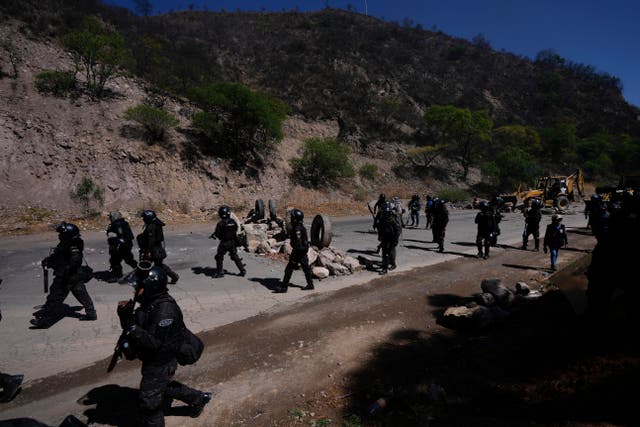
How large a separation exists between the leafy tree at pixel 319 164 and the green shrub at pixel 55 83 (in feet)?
46.7

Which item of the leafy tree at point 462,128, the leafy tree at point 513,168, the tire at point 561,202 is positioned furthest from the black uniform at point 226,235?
the leafy tree at point 462,128

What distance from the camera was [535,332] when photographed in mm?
4789

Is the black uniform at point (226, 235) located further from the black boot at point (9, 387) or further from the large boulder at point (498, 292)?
the large boulder at point (498, 292)

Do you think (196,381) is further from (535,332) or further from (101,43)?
(101,43)

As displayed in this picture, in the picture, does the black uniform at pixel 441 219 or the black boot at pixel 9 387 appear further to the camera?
the black uniform at pixel 441 219

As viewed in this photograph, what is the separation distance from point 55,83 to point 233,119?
10.1 meters

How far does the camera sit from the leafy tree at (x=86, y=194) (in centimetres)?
1538

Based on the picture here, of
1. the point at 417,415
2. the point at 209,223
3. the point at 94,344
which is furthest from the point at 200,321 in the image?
the point at 209,223

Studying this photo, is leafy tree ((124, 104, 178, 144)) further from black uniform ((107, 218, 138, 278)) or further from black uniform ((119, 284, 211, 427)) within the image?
black uniform ((119, 284, 211, 427))

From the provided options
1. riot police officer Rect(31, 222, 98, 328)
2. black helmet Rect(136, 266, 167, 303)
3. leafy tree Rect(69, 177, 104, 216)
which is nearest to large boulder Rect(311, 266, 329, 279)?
riot police officer Rect(31, 222, 98, 328)

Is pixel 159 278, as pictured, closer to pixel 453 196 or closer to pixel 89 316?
pixel 89 316

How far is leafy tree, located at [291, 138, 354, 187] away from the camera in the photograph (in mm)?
24781

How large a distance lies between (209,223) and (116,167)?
651cm

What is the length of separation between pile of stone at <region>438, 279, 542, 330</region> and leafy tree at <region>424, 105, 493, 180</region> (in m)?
31.7
